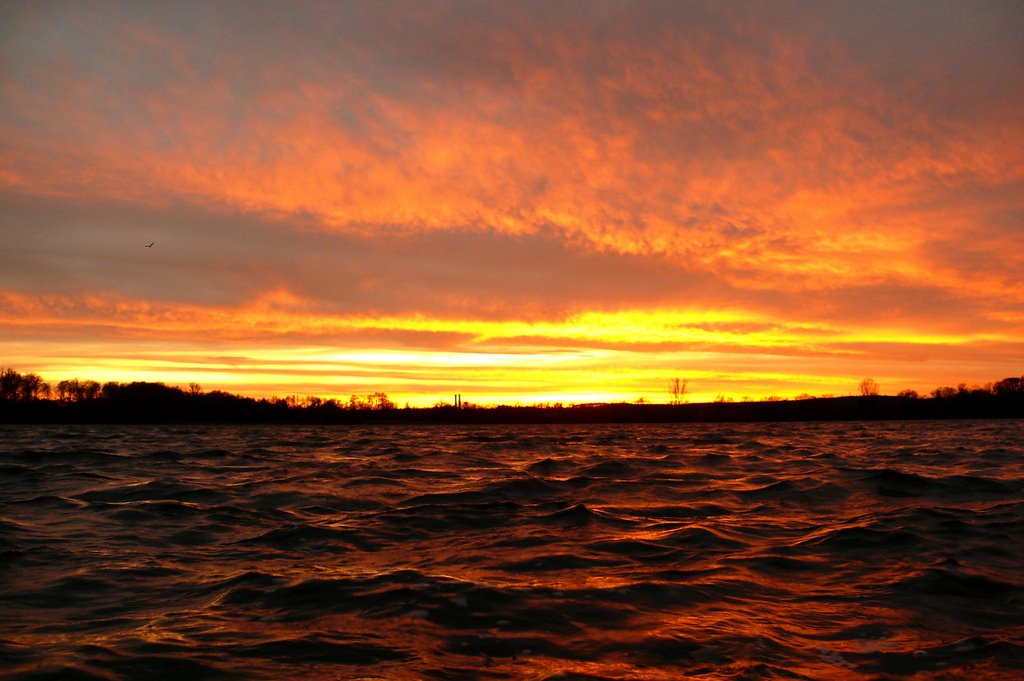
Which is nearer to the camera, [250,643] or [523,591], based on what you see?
[250,643]

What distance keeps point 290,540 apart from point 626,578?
6.71 metres

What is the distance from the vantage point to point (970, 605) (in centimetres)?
934

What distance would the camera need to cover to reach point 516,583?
1037cm

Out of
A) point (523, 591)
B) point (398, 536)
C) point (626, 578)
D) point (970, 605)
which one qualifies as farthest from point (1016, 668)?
point (398, 536)

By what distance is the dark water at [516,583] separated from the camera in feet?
24.2

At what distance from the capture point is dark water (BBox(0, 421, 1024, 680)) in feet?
24.2

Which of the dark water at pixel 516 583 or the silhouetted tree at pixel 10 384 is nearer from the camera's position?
the dark water at pixel 516 583

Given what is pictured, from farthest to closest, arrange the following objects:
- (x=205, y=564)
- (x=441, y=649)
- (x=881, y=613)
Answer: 1. (x=205, y=564)
2. (x=881, y=613)
3. (x=441, y=649)

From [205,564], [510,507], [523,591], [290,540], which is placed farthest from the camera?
[510,507]

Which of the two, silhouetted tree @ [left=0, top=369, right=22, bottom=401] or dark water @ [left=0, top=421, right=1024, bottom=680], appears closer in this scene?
dark water @ [left=0, top=421, right=1024, bottom=680]

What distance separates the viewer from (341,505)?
18.6m

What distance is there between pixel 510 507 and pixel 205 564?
803 cm

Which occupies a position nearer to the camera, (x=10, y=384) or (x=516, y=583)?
(x=516, y=583)

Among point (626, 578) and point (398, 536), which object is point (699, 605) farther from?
point (398, 536)
